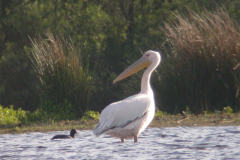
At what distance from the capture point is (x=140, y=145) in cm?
606

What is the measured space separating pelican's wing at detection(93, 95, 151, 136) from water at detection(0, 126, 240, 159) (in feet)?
1.05

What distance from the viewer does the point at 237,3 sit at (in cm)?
1558

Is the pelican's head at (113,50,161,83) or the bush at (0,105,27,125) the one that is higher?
the pelican's head at (113,50,161,83)

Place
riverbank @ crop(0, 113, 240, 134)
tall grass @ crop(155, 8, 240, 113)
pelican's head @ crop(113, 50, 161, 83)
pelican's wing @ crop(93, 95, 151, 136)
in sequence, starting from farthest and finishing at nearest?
tall grass @ crop(155, 8, 240, 113) → riverbank @ crop(0, 113, 240, 134) → pelican's head @ crop(113, 50, 161, 83) → pelican's wing @ crop(93, 95, 151, 136)

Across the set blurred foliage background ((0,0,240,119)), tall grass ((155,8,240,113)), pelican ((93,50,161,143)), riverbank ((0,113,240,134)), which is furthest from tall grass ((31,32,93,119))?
blurred foliage background ((0,0,240,119))

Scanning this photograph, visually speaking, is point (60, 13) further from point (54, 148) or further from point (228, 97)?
point (54, 148)

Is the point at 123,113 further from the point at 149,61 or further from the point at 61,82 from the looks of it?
the point at 61,82

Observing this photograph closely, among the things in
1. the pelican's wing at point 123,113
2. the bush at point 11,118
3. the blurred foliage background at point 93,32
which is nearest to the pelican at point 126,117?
the pelican's wing at point 123,113

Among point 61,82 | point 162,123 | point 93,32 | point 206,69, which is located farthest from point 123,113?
point 93,32

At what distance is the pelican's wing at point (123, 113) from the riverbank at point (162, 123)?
1.57 m

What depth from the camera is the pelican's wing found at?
600 centimetres

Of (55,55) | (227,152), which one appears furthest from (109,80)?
(227,152)

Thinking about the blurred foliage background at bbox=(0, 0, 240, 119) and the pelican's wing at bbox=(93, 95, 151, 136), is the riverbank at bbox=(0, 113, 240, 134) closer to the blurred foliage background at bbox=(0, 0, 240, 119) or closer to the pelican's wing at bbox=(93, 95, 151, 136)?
the pelican's wing at bbox=(93, 95, 151, 136)

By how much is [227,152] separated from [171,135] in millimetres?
→ 1334
